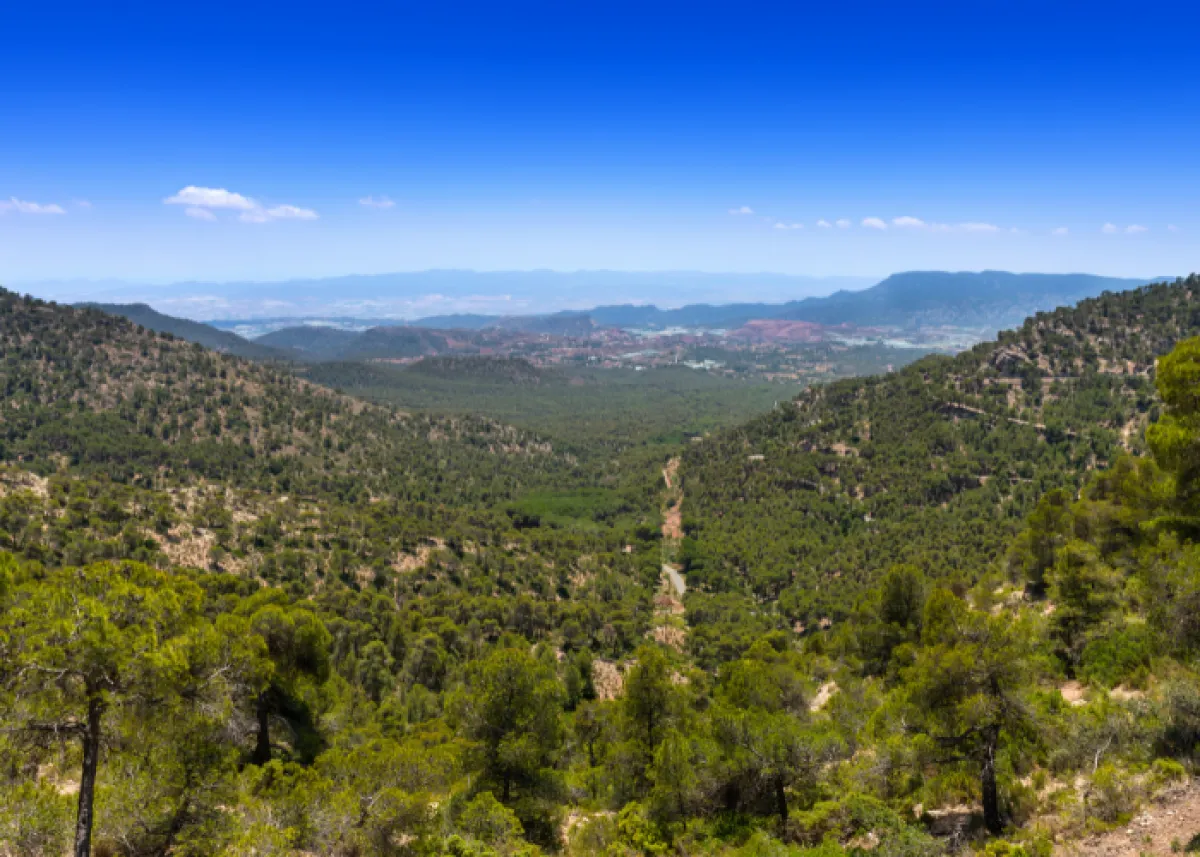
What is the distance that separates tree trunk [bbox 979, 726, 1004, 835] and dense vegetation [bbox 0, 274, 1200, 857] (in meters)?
0.07

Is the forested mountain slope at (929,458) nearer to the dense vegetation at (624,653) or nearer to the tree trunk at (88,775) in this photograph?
the dense vegetation at (624,653)

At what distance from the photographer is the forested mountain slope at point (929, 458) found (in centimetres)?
9219

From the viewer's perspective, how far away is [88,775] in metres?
11.4

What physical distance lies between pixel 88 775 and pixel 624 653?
6342 cm

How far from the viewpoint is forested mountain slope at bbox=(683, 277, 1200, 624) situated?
92.2 metres

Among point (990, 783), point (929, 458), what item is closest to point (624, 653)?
point (990, 783)

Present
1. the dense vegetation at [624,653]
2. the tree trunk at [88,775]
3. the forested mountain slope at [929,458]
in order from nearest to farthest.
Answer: the tree trunk at [88,775] < the dense vegetation at [624,653] < the forested mountain slope at [929,458]

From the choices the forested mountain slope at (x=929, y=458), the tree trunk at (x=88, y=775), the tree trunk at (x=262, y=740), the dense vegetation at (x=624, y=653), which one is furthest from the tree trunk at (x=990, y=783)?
the forested mountain slope at (x=929, y=458)

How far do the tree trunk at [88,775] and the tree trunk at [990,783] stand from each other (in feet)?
70.2

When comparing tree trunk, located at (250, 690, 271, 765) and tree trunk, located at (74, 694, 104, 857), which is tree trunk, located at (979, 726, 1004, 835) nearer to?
tree trunk, located at (74, 694, 104, 857)

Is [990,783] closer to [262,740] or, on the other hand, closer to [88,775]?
[88,775]

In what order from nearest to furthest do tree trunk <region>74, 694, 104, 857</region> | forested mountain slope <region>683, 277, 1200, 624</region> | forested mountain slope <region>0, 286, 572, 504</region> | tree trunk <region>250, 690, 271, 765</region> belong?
1. tree trunk <region>74, 694, 104, 857</region>
2. tree trunk <region>250, 690, 271, 765</region>
3. forested mountain slope <region>683, 277, 1200, 624</region>
4. forested mountain slope <region>0, 286, 572, 504</region>

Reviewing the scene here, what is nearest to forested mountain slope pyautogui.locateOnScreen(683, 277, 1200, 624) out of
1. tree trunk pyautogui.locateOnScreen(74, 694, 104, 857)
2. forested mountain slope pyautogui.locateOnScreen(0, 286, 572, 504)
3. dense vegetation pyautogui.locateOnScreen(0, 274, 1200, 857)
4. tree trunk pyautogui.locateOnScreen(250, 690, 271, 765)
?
dense vegetation pyautogui.locateOnScreen(0, 274, 1200, 857)

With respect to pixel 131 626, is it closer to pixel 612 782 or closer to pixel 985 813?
pixel 612 782
